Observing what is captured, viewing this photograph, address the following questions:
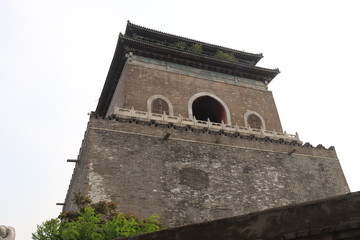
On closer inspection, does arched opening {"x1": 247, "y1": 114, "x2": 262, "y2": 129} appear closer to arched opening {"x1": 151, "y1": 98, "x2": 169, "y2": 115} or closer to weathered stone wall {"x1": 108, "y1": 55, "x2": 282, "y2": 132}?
weathered stone wall {"x1": 108, "y1": 55, "x2": 282, "y2": 132}

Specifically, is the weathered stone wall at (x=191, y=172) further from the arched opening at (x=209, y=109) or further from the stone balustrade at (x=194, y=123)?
the arched opening at (x=209, y=109)

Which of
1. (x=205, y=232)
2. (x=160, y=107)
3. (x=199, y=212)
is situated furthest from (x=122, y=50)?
(x=205, y=232)

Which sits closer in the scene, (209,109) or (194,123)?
(194,123)

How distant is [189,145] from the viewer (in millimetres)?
13641

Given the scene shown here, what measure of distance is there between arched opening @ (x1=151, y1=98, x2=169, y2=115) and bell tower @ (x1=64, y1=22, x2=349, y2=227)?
0.19ft

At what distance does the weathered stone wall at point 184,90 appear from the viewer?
16.1 m

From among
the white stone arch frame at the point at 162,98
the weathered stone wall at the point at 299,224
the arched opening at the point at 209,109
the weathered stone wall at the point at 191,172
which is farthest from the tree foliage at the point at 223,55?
the weathered stone wall at the point at 299,224

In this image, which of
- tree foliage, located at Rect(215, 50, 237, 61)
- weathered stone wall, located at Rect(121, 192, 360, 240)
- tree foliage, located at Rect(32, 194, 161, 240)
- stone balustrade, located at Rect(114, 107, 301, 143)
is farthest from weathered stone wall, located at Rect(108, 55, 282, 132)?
weathered stone wall, located at Rect(121, 192, 360, 240)

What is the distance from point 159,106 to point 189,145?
10.5 ft

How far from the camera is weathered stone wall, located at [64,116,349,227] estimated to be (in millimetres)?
11438

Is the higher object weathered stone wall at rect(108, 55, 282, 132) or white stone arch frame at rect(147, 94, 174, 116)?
weathered stone wall at rect(108, 55, 282, 132)

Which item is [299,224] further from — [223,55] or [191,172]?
[223,55]

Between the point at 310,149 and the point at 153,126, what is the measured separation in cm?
774

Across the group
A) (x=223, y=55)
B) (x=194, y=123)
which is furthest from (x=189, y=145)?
(x=223, y=55)
